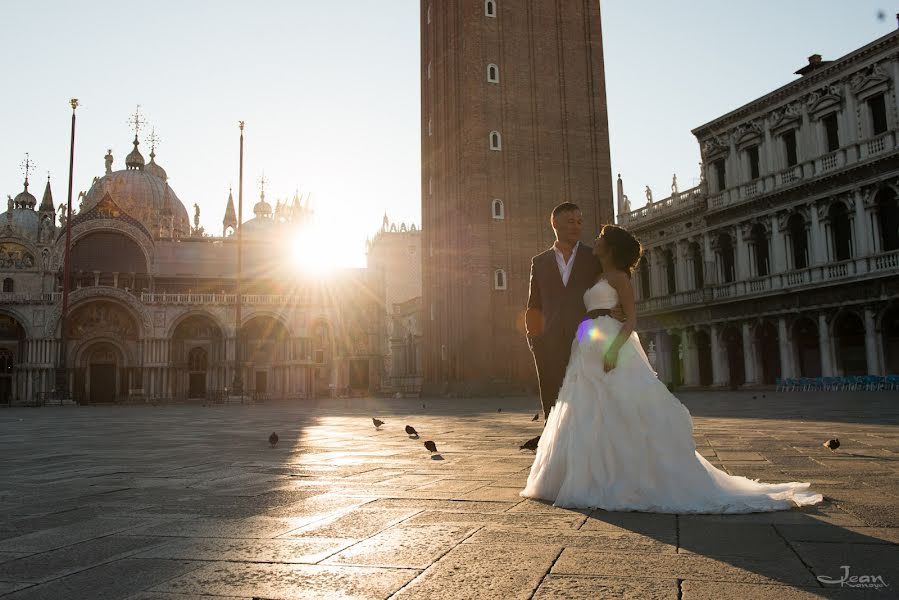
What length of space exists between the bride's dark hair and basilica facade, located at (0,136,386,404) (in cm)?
3594

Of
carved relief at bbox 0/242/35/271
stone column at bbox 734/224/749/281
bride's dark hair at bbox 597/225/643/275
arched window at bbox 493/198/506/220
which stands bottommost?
bride's dark hair at bbox 597/225/643/275

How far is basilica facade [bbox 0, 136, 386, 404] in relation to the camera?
43250 millimetres

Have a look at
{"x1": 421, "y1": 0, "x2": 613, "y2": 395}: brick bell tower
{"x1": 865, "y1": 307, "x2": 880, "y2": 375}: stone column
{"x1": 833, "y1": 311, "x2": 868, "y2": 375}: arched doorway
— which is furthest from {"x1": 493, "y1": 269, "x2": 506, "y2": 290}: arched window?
{"x1": 865, "y1": 307, "x2": 880, "y2": 375}: stone column

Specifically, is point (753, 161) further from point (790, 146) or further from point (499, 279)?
point (499, 279)

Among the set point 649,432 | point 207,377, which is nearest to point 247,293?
point 207,377

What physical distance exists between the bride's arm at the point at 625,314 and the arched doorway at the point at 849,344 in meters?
26.8

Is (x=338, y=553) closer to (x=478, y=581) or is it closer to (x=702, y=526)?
(x=478, y=581)

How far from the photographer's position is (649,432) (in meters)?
4.41

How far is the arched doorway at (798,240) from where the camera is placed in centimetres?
3028

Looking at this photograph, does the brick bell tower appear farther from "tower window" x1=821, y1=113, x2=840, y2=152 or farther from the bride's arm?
the bride's arm

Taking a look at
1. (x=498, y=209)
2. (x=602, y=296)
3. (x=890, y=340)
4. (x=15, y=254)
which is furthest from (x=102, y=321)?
(x=602, y=296)

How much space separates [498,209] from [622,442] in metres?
31.7

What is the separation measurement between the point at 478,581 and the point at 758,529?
5.36 feet

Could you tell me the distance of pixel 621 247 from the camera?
4875 millimetres
